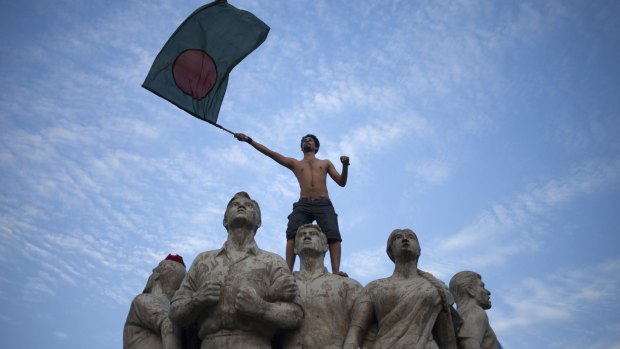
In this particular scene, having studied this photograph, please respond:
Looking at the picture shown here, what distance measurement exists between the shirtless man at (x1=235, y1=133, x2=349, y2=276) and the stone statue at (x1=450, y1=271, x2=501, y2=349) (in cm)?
230

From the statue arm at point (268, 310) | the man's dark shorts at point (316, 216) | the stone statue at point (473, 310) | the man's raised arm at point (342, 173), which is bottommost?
the statue arm at point (268, 310)

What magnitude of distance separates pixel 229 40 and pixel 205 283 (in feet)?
24.0

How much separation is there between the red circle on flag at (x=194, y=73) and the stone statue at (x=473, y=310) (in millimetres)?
6437

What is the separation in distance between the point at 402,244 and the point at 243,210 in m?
2.19

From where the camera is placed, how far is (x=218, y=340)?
7246 mm

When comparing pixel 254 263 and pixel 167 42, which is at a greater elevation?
pixel 167 42

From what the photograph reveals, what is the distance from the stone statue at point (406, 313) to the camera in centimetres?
739

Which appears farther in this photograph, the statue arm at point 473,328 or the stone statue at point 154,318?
the statue arm at point 473,328

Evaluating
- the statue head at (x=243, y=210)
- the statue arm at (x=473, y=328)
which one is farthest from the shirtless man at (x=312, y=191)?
the statue arm at (x=473, y=328)

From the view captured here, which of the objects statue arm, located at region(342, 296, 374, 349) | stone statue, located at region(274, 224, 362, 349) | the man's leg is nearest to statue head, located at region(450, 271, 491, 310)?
stone statue, located at region(274, 224, 362, 349)

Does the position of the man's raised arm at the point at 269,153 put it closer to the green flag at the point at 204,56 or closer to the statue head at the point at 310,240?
the green flag at the point at 204,56

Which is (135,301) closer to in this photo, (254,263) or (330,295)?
(254,263)

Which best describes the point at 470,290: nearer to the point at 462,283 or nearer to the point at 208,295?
the point at 462,283

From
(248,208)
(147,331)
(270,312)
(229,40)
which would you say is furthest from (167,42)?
(270,312)
